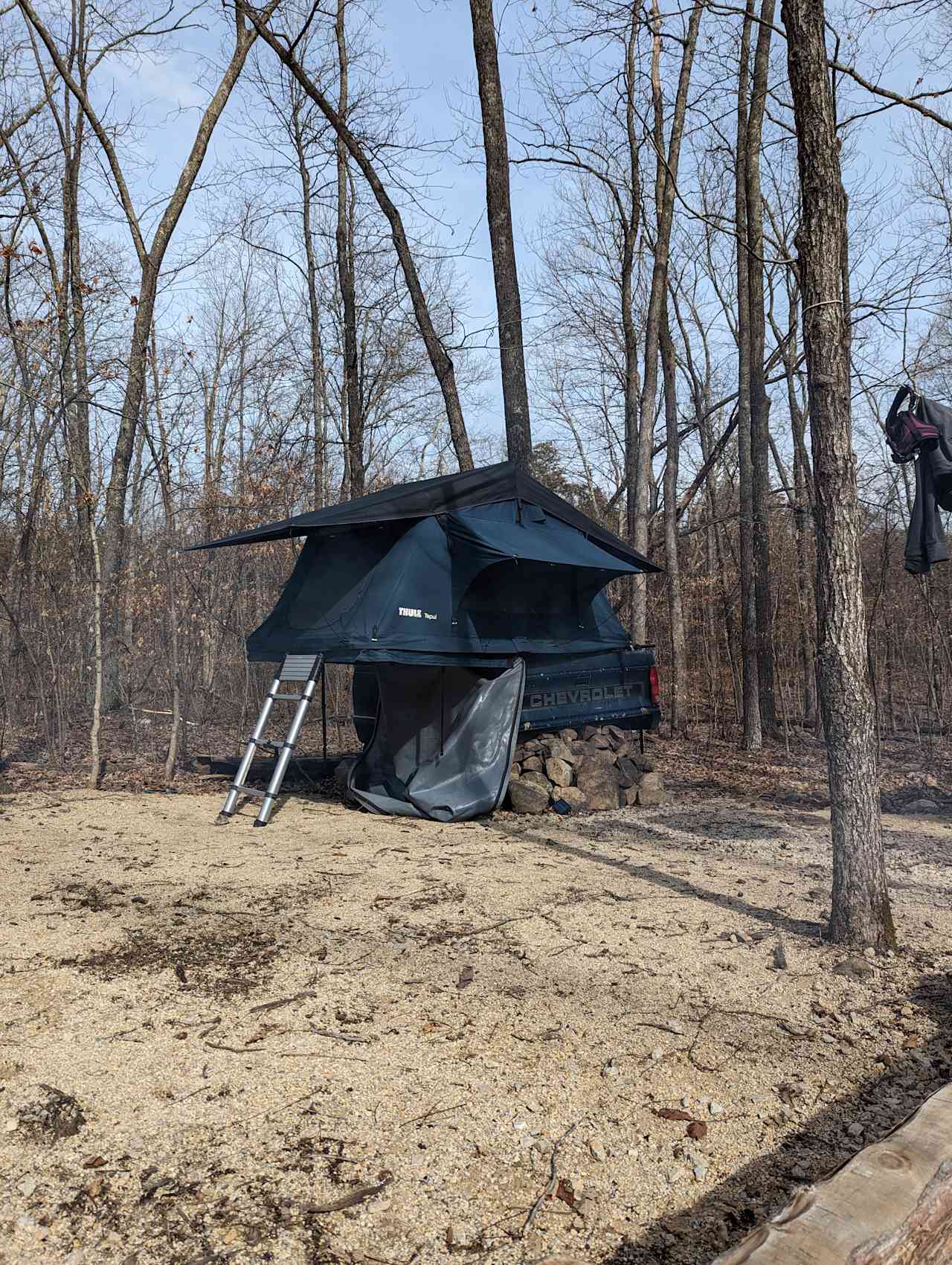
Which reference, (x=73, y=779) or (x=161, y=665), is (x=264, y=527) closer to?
(x=73, y=779)

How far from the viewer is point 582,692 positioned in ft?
26.6

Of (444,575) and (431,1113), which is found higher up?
(444,575)

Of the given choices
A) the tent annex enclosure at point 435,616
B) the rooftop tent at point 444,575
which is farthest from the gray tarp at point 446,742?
the rooftop tent at point 444,575

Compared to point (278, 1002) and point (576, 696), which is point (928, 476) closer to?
point (576, 696)

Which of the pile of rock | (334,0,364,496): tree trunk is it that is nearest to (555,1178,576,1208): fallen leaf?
the pile of rock

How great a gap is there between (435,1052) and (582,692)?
5.25 m

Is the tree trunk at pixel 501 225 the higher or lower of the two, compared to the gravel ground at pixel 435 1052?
higher

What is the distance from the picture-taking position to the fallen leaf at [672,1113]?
2.67m

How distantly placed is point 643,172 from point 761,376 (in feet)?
18.6

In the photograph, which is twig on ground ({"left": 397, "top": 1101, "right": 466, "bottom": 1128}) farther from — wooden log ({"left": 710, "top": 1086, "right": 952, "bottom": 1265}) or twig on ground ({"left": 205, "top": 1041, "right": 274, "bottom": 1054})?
wooden log ({"left": 710, "top": 1086, "right": 952, "bottom": 1265})

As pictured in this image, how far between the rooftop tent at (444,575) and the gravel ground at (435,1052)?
193 cm

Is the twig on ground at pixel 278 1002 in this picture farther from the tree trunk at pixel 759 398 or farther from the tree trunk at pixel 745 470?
the tree trunk at pixel 759 398

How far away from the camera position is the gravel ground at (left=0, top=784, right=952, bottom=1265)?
221cm

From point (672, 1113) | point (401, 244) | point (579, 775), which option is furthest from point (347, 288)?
point (672, 1113)
